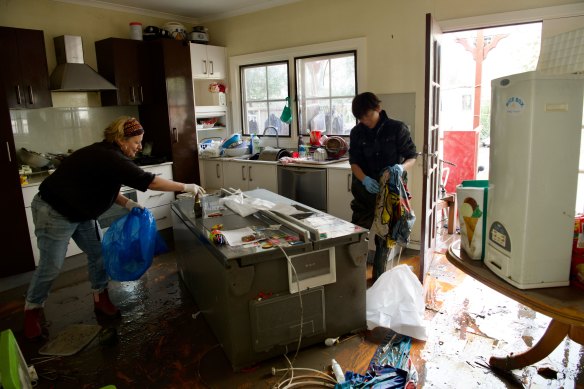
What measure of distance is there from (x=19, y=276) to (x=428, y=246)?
11.5ft

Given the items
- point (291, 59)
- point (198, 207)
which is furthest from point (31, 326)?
point (291, 59)

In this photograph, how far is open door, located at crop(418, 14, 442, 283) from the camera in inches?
109

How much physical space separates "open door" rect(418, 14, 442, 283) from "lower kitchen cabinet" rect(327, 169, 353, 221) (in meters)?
0.76

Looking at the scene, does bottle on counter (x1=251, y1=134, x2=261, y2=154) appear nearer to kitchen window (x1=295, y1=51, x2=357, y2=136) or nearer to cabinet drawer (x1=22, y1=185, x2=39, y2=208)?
kitchen window (x1=295, y1=51, x2=357, y2=136)

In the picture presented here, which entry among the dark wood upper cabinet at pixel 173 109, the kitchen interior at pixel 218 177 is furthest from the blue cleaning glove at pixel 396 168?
the dark wood upper cabinet at pixel 173 109

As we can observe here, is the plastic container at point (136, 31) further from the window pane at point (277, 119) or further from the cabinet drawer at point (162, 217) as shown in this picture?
the cabinet drawer at point (162, 217)

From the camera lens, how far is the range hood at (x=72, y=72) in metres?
3.94

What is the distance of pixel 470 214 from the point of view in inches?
54.4

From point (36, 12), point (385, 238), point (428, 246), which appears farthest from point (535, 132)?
point (36, 12)

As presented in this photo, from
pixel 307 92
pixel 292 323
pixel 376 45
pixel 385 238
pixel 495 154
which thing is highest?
pixel 376 45

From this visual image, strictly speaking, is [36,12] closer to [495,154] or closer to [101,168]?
[101,168]

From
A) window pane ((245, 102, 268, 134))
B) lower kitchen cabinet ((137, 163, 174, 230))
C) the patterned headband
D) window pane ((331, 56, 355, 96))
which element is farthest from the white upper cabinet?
the patterned headband

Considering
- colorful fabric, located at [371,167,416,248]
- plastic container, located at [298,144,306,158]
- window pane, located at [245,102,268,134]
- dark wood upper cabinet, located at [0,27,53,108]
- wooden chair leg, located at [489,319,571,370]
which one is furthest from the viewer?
window pane, located at [245,102,268,134]

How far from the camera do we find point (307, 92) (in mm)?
4691
